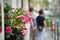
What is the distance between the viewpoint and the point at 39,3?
24.2 metres

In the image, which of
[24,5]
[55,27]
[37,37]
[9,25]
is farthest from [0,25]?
[55,27]

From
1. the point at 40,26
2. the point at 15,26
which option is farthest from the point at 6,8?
the point at 40,26

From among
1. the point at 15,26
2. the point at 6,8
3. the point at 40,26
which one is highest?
the point at 6,8

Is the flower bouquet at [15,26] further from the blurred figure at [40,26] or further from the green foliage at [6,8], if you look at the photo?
the blurred figure at [40,26]

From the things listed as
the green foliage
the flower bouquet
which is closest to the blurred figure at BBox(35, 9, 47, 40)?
the flower bouquet

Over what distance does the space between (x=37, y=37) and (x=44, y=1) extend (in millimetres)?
16914

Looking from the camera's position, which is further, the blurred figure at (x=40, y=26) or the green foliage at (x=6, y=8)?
the blurred figure at (x=40, y=26)

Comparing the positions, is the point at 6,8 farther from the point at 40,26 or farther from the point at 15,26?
the point at 40,26

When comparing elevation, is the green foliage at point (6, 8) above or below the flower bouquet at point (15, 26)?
above

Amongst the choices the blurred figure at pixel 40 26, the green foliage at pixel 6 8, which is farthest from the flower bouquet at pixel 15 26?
the blurred figure at pixel 40 26

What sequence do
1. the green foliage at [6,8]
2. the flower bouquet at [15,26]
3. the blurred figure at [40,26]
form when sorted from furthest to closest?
1. the blurred figure at [40,26]
2. the green foliage at [6,8]
3. the flower bouquet at [15,26]

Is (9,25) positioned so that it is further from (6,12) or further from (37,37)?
(37,37)

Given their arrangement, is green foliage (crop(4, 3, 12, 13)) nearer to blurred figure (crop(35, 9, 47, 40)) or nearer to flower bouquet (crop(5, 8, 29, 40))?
flower bouquet (crop(5, 8, 29, 40))

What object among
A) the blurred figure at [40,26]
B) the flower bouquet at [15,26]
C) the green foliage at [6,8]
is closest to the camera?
the flower bouquet at [15,26]
